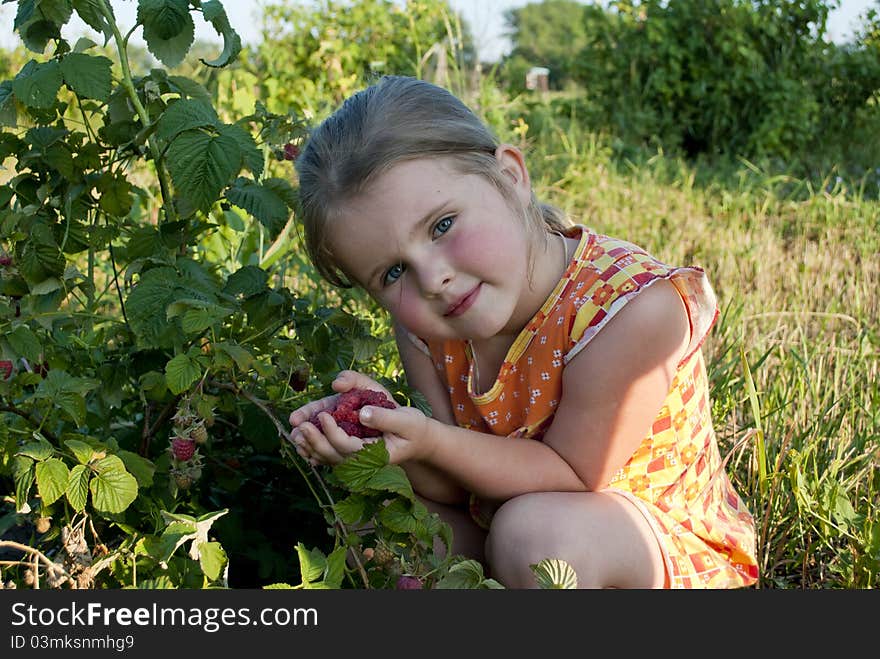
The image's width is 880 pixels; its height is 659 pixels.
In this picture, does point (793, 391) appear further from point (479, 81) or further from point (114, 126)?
point (479, 81)

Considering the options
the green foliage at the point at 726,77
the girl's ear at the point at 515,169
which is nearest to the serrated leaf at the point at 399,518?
the girl's ear at the point at 515,169

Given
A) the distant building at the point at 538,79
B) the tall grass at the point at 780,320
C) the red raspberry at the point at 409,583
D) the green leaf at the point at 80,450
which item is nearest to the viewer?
the red raspberry at the point at 409,583

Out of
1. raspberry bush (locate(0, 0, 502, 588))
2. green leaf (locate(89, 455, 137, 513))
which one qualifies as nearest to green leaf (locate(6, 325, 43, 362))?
raspberry bush (locate(0, 0, 502, 588))

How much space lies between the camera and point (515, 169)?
176cm

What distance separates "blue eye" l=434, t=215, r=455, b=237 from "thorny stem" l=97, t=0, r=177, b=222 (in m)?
0.44

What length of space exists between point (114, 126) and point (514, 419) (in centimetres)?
85

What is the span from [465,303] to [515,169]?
0.28 m

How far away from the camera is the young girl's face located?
5.20 feet

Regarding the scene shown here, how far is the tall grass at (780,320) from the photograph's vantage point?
1.94 metres

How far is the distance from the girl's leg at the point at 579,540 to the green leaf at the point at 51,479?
672 mm

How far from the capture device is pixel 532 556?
1612mm

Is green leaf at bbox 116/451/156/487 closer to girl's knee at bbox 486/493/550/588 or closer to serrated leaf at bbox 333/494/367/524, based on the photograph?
serrated leaf at bbox 333/494/367/524

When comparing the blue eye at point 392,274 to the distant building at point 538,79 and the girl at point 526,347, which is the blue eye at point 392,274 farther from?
the distant building at point 538,79

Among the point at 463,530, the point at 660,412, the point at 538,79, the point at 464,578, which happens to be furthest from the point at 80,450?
the point at 538,79
